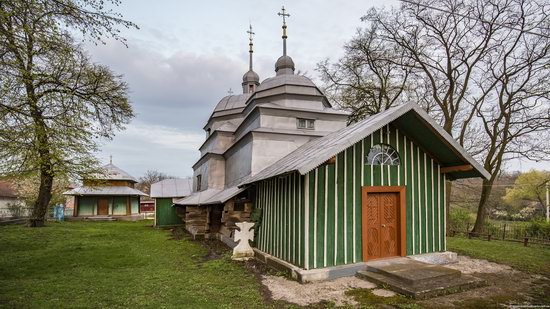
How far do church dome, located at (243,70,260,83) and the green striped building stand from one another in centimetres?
1680

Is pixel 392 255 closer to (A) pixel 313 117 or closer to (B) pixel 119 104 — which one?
(A) pixel 313 117

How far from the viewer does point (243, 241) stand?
35.2 feet

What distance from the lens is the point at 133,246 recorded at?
14031 millimetres

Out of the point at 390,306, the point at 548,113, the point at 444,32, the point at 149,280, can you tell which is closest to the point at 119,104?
the point at 149,280

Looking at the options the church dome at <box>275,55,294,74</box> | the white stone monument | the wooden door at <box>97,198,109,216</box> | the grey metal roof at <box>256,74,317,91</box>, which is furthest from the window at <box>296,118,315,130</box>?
the wooden door at <box>97,198,109,216</box>

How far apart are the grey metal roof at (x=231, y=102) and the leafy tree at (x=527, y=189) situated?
2431cm

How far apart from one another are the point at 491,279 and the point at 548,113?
1267cm

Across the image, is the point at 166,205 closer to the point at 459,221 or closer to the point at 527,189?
the point at 459,221

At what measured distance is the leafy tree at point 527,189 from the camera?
98.1ft

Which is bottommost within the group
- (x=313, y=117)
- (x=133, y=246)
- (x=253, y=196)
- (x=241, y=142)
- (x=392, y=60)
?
(x=133, y=246)

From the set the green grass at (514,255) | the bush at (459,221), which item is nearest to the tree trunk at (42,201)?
the green grass at (514,255)

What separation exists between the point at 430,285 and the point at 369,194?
9.11 feet

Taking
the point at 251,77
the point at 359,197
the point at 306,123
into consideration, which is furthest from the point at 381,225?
the point at 251,77

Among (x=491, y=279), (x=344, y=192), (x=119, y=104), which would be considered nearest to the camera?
(x=491, y=279)
